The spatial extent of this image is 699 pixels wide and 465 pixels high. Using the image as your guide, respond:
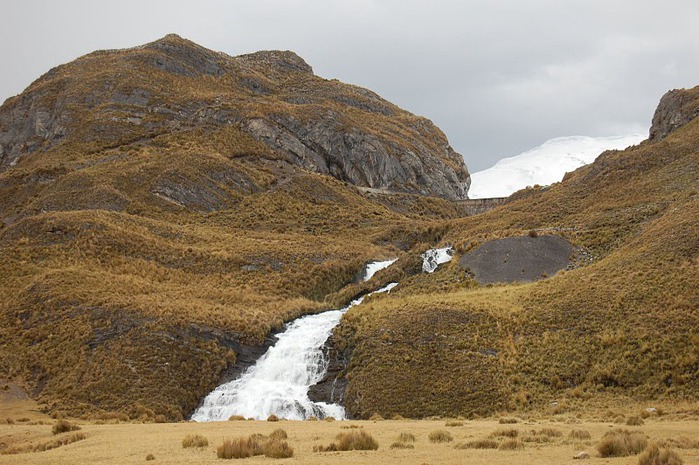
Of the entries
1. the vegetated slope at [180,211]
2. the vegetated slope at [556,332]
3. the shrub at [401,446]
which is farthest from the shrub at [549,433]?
the vegetated slope at [180,211]

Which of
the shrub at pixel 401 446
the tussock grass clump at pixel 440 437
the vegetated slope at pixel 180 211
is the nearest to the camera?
the shrub at pixel 401 446

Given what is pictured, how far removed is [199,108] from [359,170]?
3416 cm

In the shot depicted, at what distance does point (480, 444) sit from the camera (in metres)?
18.9

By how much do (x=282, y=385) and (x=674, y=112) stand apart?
68.9m

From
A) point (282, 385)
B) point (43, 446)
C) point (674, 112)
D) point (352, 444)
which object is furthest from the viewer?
point (674, 112)

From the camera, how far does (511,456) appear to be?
16500 mm

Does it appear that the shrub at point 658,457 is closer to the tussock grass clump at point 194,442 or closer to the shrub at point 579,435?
the shrub at point 579,435

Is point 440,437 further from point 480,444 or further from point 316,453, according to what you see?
point 316,453

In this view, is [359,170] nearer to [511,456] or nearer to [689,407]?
[689,407]

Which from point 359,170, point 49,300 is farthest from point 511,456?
point 359,170

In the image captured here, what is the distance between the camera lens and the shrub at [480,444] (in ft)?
61.3

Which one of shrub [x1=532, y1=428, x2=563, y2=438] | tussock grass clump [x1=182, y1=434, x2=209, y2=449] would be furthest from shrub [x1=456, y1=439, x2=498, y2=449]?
tussock grass clump [x1=182, y1=434, x2=209, y2=449]

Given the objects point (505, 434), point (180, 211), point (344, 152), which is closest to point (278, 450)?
point (505, 434)

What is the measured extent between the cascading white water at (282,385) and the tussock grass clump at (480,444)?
22.9 metres
